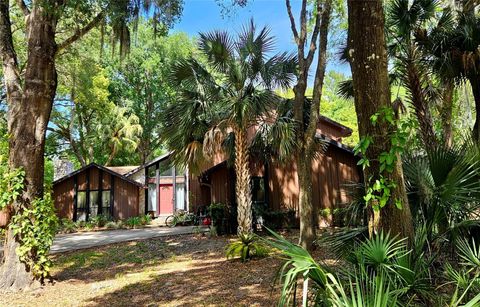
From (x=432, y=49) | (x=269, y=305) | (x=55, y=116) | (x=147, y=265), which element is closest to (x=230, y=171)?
(x=147, y=265)

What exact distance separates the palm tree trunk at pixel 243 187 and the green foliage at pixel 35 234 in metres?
5.13

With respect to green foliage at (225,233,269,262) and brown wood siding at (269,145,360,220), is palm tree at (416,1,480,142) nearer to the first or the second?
green foliage at (225,233,269,262)

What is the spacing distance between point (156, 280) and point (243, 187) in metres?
4.26

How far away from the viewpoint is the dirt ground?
17.5ft

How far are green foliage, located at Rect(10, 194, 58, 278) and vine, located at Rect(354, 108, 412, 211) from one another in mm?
5946

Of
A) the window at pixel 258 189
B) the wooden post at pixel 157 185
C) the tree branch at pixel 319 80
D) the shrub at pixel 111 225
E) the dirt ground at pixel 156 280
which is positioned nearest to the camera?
the dirt ground at pixel 156 280

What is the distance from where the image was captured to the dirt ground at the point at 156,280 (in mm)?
5344

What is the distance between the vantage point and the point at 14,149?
6.53m

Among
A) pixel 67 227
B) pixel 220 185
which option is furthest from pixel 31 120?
pixel 67 227

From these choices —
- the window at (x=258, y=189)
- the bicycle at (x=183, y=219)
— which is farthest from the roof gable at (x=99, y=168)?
the window at (x=258, y=189)

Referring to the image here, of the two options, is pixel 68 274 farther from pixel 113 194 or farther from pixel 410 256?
pixel 113 194

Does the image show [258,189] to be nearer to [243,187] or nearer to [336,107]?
[243,187]

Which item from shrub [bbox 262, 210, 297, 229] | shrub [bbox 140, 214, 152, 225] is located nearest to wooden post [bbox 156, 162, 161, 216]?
shrub [bbox 140, 214, 152, 225]

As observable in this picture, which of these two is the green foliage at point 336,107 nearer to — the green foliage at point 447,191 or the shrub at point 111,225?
the shrub at point 111,225
